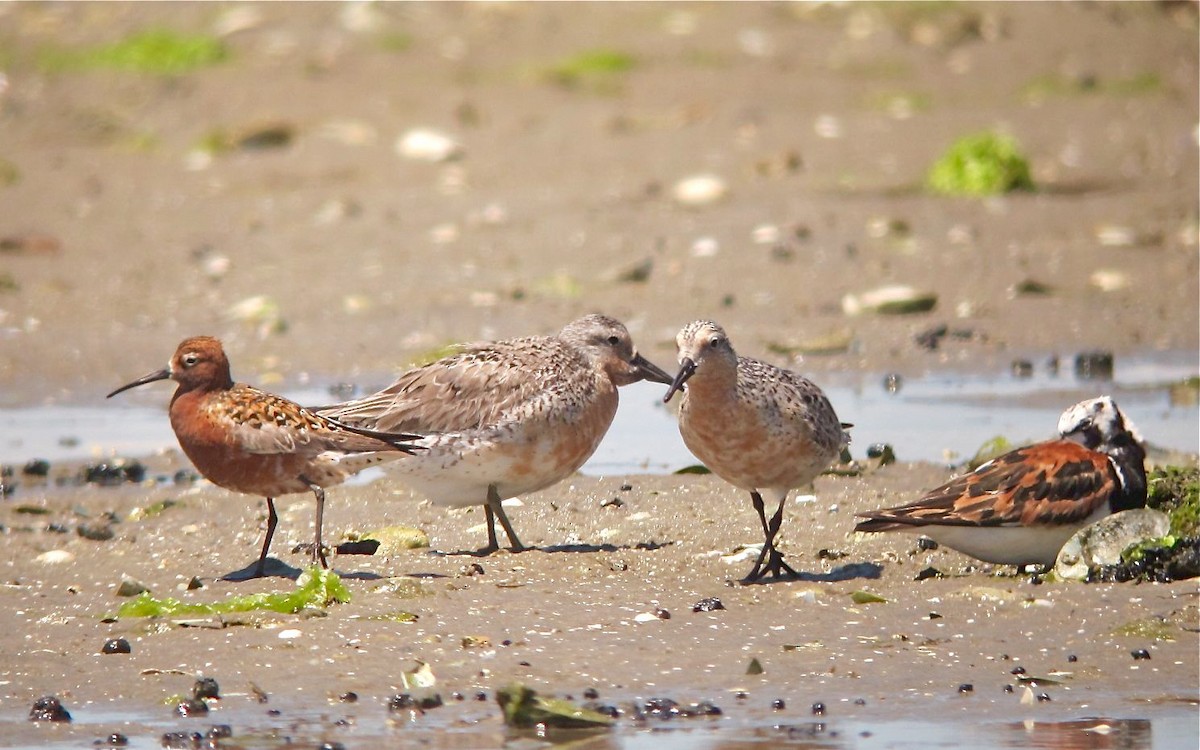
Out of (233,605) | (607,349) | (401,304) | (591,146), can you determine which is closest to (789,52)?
(591,146)

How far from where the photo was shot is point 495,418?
851 cm

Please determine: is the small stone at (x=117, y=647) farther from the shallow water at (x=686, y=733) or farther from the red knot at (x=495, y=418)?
the red knot at (x=495, y=418)

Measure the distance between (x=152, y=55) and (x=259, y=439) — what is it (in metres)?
17.9

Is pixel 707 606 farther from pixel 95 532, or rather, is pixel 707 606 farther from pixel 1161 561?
pixel 95 532

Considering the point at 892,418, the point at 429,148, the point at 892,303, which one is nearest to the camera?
the point at 892,418

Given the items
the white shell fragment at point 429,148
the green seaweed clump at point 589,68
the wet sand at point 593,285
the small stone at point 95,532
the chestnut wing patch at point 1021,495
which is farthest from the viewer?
the green seaweed clump at point 589,68

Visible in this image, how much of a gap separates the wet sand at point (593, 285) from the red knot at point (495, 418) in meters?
0.39

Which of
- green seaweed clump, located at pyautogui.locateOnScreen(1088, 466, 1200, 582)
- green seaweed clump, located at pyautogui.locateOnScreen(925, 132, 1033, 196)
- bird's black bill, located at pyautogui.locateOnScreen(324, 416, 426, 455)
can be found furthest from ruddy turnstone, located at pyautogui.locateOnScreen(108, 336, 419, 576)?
green seaweed clump, located at pyautogui.locateOnScreen(925, 132, 1033, 196)

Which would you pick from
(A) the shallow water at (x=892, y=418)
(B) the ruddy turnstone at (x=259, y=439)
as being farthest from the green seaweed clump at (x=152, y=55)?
(B) the ruddy turnstone at (x=259, y=439)

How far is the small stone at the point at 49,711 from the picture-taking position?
6.33m

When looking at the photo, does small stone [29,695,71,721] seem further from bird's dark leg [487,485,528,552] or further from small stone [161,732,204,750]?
bird's dark leg [487,485,528,552]

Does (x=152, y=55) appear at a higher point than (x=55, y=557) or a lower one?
higher

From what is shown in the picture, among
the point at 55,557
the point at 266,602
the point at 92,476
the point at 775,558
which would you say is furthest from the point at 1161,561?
the point at 92,476

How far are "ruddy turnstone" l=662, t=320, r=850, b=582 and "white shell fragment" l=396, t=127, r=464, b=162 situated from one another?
38.7 ft
